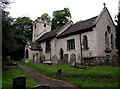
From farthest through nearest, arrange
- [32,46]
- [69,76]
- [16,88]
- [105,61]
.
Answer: [32,46], [105,61], [69,76], [16,88]

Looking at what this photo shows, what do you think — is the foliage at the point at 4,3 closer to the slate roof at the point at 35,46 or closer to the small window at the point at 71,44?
the small window at the point at 71,44

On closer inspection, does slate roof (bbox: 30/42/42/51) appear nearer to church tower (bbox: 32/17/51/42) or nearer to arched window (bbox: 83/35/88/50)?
church tower (bbox: 32/17/51/42)

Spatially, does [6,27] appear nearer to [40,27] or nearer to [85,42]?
[85,42]

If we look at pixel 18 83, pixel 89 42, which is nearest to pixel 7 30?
pixel 18 83

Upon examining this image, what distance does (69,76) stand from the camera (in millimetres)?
12953

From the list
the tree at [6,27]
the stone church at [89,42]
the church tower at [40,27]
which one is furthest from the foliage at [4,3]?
the church tower at [40,27]

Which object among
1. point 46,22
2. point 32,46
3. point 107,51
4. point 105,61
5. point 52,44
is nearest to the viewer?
point 105,61

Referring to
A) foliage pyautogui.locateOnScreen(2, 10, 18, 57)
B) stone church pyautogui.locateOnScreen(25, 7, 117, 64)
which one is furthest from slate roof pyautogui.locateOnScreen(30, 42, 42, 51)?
foliage pyautogui.locateOnScreen(2, 10, 18, 57)

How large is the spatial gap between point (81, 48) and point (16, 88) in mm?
16366

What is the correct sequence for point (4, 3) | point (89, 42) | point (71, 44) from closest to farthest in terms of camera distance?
point (4, 3) < point (89, 42) < point (71, 44)

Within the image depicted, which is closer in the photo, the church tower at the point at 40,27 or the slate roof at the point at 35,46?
the slate roof at the point at 35,46

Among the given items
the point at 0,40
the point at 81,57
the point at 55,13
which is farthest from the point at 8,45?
the point at 55,13

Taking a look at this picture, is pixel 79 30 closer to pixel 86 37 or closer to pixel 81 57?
pixel 86 37

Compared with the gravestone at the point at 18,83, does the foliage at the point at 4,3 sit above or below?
above
